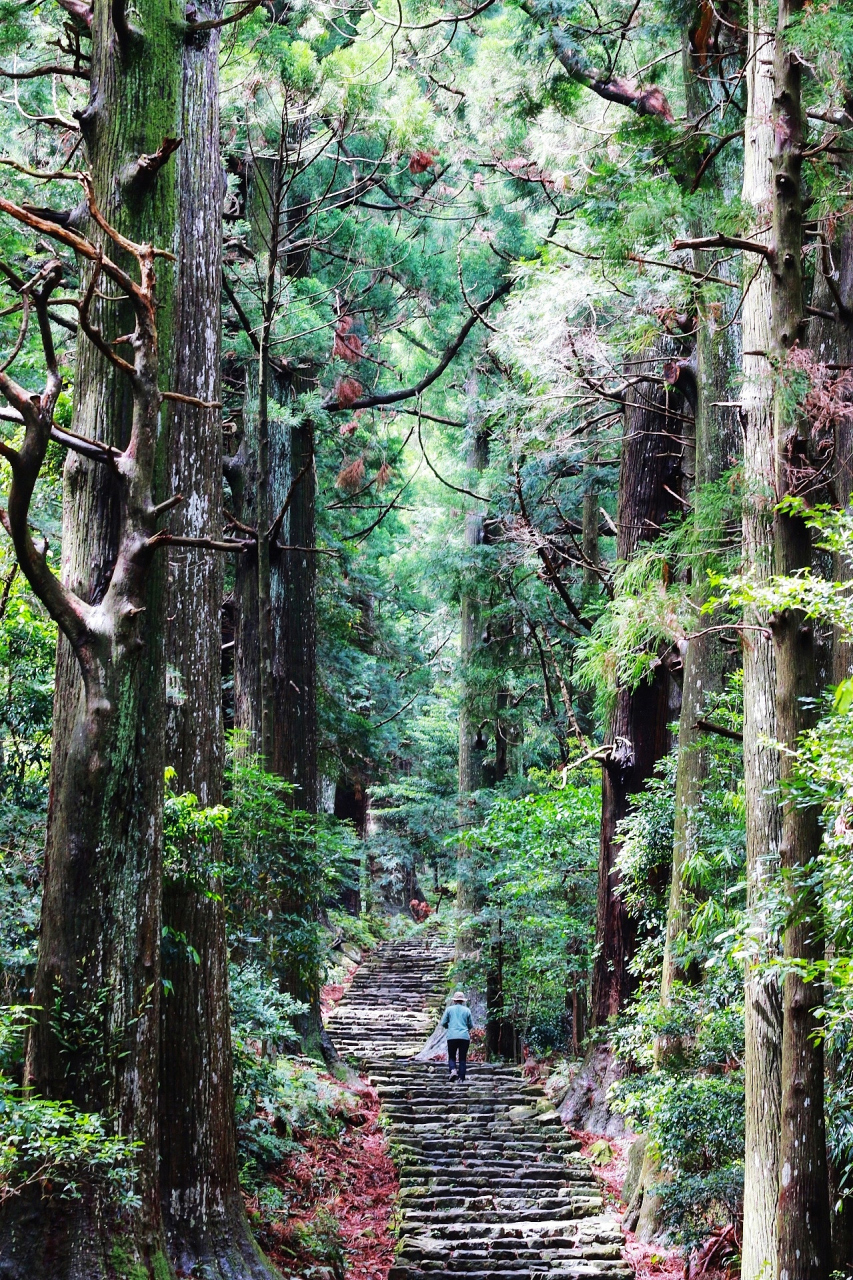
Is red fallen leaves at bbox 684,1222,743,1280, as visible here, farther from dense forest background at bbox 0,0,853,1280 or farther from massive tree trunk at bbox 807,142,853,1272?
massive tree trunk at bbox 807,142,853,1272

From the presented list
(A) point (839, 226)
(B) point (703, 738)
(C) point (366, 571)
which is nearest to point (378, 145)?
(A) point (839, 226)

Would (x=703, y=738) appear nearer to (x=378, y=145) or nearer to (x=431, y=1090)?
(x=431, y=1090)

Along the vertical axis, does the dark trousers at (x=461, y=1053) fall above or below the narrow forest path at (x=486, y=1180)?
above

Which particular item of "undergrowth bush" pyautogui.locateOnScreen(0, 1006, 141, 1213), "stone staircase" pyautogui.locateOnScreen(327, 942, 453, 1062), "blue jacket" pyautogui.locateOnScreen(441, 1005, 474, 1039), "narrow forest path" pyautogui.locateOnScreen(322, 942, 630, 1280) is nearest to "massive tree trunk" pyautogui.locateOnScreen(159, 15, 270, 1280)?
"undergrowth bush" pyautogui.locateOnScreen(0, 1006, 141, 1213)

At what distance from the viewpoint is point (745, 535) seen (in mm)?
6289

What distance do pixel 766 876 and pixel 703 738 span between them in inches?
122

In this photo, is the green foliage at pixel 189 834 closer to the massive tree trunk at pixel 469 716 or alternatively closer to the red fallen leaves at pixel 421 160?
the red fallen leaves at pixel 421 160

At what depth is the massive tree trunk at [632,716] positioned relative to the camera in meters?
11.4

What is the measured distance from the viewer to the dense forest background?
4555mm

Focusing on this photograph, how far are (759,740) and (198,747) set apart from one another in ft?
10.2

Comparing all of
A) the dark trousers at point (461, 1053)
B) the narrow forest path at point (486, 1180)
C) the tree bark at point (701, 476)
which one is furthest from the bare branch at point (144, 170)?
the dark trousers at point (461, 1053)

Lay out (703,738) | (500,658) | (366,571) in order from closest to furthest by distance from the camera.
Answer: (703,738) < (500,658) < (366,571)

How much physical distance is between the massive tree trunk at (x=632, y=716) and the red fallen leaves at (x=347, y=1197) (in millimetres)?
2865

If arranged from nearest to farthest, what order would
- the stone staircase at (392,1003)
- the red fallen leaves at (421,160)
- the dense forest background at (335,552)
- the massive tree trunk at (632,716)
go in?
1. the dense forest background at (335,552)
2. the massive tree trunk at (632,716)
3. the red fallen leaves at (421,160)
4. the stone staircase at (392,1003)
